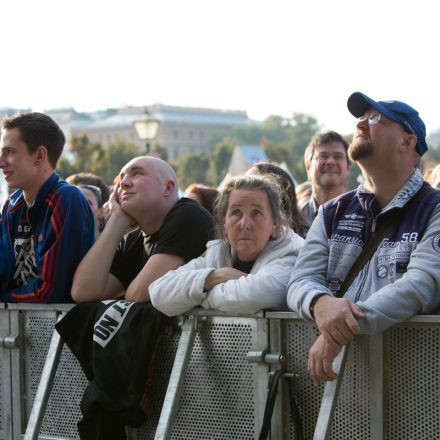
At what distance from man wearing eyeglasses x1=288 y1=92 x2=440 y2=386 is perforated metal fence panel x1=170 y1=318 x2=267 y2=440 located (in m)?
0.38

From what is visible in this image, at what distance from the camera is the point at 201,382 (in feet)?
15.4

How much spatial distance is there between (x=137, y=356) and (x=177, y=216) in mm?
971

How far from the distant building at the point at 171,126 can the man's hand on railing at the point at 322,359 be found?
150477 mm

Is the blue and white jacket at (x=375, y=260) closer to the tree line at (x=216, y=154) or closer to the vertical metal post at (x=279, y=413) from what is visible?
the vertical metal post at (x=279, y=413)

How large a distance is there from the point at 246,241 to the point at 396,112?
1.01 m

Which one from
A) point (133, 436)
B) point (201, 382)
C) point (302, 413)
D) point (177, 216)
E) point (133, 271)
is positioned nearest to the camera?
point (302, 413)

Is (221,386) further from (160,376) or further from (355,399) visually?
(355,399)

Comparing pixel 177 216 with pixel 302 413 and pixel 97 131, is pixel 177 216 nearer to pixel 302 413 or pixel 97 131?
pixel 302 413

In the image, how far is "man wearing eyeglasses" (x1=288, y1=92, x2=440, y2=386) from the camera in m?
3.97

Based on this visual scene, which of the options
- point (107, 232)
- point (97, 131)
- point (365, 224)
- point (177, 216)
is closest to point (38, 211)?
point (107, 232)

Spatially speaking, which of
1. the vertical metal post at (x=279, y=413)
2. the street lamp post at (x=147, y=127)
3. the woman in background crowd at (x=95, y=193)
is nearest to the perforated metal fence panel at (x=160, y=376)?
the vertical metal post at (x=279, y=413)

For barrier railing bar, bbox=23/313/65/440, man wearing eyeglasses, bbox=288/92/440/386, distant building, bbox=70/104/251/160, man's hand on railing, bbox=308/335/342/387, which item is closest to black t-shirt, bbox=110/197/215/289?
barrier railing bar, bbox=23/313/65/440

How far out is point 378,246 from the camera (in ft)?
14.0

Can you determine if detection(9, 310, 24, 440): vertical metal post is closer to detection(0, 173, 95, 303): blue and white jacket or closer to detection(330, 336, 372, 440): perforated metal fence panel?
detection(0, 173, 95, 303): blue and white jacket
